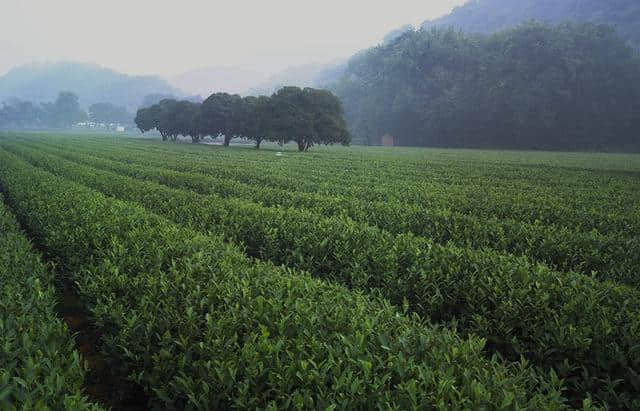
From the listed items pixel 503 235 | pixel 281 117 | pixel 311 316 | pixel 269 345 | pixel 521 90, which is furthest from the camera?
pixel 521 90

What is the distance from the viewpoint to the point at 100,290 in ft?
16.1

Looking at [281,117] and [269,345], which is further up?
[281,117]

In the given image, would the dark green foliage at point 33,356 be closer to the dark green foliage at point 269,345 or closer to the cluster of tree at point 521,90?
the dark green foliage at point 269,345

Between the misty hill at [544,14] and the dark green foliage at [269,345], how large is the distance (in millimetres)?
104644

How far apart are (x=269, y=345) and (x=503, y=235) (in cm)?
745

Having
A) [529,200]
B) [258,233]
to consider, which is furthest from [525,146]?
[258,233]

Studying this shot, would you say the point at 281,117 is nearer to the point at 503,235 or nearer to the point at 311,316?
the point at 503,235

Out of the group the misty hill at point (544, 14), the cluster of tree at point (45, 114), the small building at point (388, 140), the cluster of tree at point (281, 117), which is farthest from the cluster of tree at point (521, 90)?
the cluster of tree at point (45, 114)

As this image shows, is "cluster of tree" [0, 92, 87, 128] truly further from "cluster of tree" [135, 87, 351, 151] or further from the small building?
the small building

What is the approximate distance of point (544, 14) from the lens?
13950 centimetres

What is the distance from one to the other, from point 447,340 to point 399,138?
3820 inches

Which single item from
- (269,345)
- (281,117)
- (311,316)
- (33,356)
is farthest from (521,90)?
(33,356)

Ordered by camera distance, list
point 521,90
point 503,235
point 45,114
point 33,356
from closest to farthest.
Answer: point 33,356, point 503,235, point 521,90, point 45,114

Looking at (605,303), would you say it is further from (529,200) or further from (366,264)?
(529,200)
